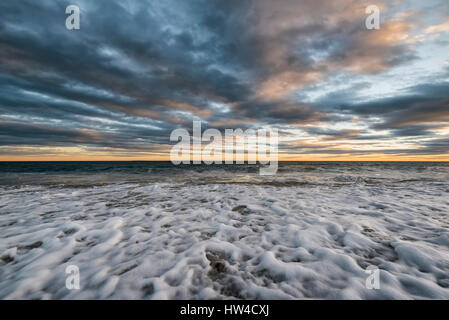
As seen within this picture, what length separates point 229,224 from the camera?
4.89 metres

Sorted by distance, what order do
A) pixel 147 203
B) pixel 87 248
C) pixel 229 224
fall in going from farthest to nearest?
pixel 147 203 → pixel 229 224 → pixel 87 248

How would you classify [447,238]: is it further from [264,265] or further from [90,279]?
[90,279]
